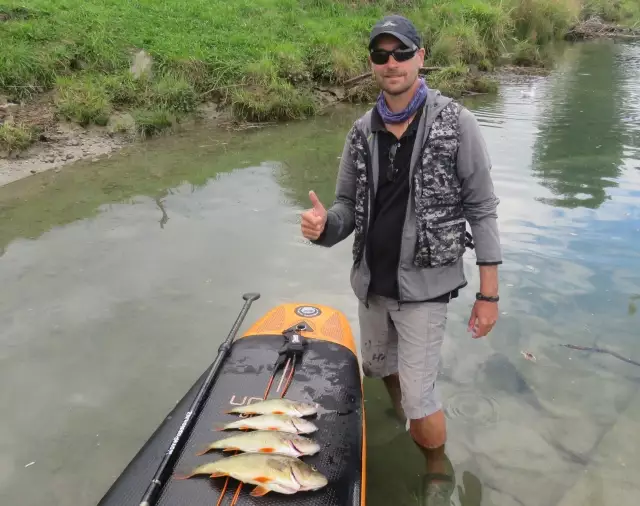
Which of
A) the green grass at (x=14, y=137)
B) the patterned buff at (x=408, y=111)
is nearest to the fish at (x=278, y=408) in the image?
the patterned buff at (x=408, y=111)

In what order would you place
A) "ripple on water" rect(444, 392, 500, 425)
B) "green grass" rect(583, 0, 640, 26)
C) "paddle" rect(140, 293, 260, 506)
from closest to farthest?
"paddle" rect(140, 293, 260, 506)
"ripple on water" rect(444, 392, 500, 425)
"green grass" rect(583, 0, 640, 26)

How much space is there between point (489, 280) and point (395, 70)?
1.24 metres

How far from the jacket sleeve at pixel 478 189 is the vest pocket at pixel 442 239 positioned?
0.08m

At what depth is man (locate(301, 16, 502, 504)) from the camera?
9.74 feet

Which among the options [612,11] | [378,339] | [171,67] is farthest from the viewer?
[612,11]

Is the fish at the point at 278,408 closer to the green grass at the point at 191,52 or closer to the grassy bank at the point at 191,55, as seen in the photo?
the grassy bank at the point at 191,55

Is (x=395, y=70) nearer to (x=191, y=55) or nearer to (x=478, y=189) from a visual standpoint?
(x=478, y=189)

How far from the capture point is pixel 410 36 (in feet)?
9.77

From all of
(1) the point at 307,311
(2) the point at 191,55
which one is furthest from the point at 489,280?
(2) the point at 191,55

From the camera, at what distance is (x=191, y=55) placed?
12703 mm

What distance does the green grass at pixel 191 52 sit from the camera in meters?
11.0

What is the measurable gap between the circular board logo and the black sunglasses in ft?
6.29

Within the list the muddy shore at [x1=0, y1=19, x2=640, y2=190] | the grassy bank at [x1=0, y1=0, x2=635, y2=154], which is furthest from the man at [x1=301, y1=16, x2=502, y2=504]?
the grassy bank at [x1=0, y1=0, x2=635, y2=154]

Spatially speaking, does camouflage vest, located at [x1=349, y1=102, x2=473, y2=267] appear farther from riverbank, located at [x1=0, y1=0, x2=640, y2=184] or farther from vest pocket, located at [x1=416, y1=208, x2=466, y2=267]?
riverbank, located at [x1=0, y1=0, x2=640, y2=184]
